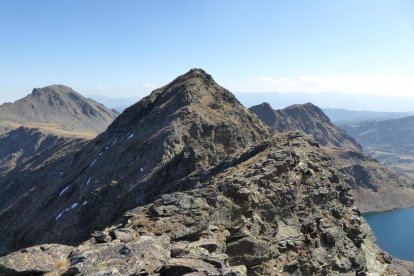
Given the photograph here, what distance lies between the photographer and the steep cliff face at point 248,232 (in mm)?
20125

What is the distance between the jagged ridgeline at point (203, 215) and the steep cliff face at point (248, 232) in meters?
0.08

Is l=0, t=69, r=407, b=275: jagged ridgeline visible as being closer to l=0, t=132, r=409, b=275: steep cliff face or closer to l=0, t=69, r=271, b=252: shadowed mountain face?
l=0, t=132, r=409, b=275: steep cliff face

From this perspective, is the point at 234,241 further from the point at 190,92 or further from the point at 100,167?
the point at 190,92

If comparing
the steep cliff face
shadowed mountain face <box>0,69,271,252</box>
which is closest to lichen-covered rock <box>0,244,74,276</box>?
the steep cliff face

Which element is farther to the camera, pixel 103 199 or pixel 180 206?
pixel 103 199

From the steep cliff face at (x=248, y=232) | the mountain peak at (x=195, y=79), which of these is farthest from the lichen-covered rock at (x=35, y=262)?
the mountain peak at (x=195, y=79)

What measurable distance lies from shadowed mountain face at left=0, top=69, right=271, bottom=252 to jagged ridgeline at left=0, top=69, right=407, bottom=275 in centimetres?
29

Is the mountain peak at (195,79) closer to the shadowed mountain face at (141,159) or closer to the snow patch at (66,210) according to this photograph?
the shadowed mountain face at (141,159)

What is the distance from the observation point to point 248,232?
93.1ft

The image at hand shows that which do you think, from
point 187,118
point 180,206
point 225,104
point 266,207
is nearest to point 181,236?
point 180,206

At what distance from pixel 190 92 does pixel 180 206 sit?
72.4 m

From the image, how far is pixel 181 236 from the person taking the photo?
25.3m

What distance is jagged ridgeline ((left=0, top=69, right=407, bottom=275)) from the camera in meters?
20.8

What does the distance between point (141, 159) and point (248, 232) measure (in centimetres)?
5216
